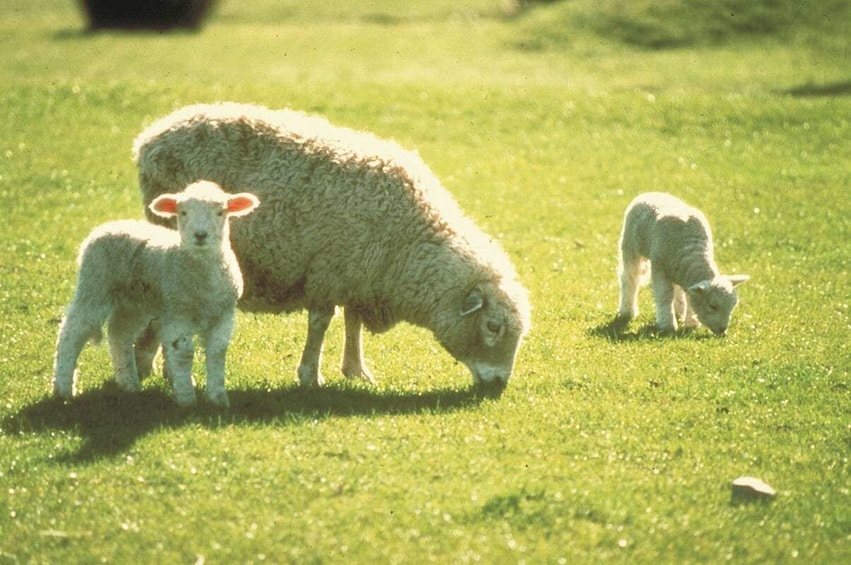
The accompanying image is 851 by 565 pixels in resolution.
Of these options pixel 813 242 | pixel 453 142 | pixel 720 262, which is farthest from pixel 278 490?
pixel 453 142

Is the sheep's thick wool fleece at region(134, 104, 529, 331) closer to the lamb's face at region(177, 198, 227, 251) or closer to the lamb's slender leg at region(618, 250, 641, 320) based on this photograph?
the lamb's face at region(177, 198, 227, 251)

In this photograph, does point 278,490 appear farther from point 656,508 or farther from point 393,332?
point 393,332

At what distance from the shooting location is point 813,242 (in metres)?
15.9

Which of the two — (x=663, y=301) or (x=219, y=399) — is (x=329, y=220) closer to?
(x=219, y=399)

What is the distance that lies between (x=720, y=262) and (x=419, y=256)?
6.25m

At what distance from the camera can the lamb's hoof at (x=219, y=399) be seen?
30.4 feet

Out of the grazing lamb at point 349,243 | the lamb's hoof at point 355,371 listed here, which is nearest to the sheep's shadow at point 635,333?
the grazing lamb at point 349,243

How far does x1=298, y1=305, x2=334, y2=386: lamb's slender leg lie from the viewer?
10.2 metres

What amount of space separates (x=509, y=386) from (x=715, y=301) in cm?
278

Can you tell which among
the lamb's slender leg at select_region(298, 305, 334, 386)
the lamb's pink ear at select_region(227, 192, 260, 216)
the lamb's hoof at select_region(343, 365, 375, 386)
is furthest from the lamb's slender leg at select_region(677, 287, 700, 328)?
the lamb's pink ear at select_region(227, 192, 260, 216)

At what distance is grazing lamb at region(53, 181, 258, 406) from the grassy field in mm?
342

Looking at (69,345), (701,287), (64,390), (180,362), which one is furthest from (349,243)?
(701,287)

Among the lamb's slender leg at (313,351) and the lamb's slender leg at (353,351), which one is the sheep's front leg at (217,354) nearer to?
the lamb's slender leg at (313,351)

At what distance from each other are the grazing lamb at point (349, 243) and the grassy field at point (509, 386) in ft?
1.76
